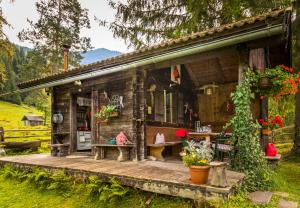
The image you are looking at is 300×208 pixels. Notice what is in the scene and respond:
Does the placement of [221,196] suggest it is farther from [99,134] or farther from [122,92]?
[99,134]

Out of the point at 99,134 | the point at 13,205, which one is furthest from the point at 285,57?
the point at 13,205

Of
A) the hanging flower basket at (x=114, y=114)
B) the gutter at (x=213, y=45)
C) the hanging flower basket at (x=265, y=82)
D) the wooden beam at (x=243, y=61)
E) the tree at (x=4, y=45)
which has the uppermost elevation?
the tree at (x=4, y=45)

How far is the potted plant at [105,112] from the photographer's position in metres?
6.76

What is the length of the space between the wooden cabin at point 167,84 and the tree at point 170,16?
2269 millimetres

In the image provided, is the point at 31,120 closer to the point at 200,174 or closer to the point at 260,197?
the point at 200,174

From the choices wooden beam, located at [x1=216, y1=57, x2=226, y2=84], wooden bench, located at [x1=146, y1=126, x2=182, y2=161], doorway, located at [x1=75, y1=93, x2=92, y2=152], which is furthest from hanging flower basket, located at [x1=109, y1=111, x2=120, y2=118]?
wooden beam, located at [x1=216, y1=57, x2=226, y2=84]

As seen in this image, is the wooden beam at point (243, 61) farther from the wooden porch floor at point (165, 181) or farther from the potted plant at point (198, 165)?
the wooden porch floor at point (165, 181)

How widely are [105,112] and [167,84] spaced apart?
2378 mm

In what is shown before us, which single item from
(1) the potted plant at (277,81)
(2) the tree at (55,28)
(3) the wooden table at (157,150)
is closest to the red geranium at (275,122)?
(1) the potted plant at (277,81)

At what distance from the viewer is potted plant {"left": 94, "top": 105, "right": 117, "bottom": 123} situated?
6.76 metres

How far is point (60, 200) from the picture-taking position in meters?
4.72

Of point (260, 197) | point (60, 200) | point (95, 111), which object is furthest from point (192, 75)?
point (60, 200)

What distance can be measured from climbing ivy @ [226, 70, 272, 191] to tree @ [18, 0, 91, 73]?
17.5 metres

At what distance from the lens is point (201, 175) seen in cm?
360
